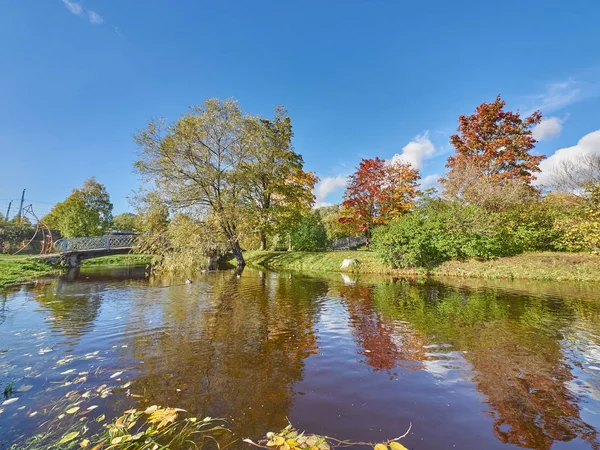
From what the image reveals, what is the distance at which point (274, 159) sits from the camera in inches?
1123

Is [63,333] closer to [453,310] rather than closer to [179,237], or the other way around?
[453,310]

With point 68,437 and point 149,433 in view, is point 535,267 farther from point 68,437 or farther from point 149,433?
point 68,437

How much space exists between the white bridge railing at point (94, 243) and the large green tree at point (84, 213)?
14.5 metres

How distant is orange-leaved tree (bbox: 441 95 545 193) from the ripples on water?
1981cm

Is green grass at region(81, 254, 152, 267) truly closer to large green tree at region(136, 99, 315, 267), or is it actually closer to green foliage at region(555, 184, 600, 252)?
large green tree at region(136, 99, 315, 267)

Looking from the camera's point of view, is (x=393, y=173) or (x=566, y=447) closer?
(x=566, y=447)

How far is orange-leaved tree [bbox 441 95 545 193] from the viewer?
1039 inches

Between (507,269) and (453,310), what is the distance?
1145 centimetres

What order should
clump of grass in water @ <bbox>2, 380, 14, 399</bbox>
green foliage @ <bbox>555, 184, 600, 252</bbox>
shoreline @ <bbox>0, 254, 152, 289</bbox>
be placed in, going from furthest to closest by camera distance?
1. shoreline @ <bbox>0, 254, 152, 289</bbox>
2. green foliage @ <bbox>555, 184, 600, 252</bbox>
3. clump of grass in water @ <bbox>2, 380, 14, 399</bbox>

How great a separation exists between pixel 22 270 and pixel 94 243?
874 centimetres

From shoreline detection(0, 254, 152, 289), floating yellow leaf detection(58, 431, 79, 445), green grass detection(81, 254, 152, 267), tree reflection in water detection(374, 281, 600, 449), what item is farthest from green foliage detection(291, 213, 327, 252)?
floating yellow leaf detection(58, 431, 79, 445)

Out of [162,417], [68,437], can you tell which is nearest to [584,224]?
[162,417]

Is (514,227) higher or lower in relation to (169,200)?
lower

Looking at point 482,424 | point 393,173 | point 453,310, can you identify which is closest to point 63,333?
point 482,424
